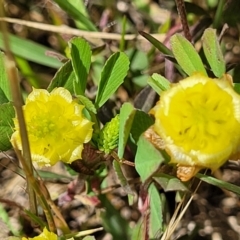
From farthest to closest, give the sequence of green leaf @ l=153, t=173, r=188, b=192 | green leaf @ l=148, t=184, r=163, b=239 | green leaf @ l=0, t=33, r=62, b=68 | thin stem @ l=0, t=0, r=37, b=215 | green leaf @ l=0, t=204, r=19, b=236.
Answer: green leaf @ l=0, t=33, r=62, b=68, green leaf @ l=0, t=204, r=19, b=236, green leaf @ l=148, t=184, r=163, b=239, green leaf @ l=153, t=173, r=188, b=192, thin stem @ l=0, t=0, r=37, b=215

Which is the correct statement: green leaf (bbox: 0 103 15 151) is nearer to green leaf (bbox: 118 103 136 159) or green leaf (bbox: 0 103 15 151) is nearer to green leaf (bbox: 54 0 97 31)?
green leaf (bbox: 118 103 136 159)

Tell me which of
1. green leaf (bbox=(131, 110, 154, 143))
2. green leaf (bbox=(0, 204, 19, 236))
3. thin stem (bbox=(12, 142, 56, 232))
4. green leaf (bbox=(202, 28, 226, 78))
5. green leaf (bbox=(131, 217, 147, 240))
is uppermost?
green leaf (bbox=(202, 28, 226, 78))

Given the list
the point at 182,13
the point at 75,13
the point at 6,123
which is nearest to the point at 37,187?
the point at 6,123

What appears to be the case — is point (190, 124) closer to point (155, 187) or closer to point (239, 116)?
point (239, 116)

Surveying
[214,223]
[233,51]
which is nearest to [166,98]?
[214,223]

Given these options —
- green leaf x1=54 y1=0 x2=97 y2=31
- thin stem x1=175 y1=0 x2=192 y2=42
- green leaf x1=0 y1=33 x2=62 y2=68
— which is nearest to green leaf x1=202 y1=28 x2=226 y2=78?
thin stem x1=175 y1=0 x2=192 y2=42

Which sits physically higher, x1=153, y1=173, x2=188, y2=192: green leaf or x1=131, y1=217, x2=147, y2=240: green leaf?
x1=153, y1=173, x2=188, y2=192: green leaf

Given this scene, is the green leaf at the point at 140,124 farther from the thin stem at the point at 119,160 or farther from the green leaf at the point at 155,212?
the green leaf at the point at 155,212
